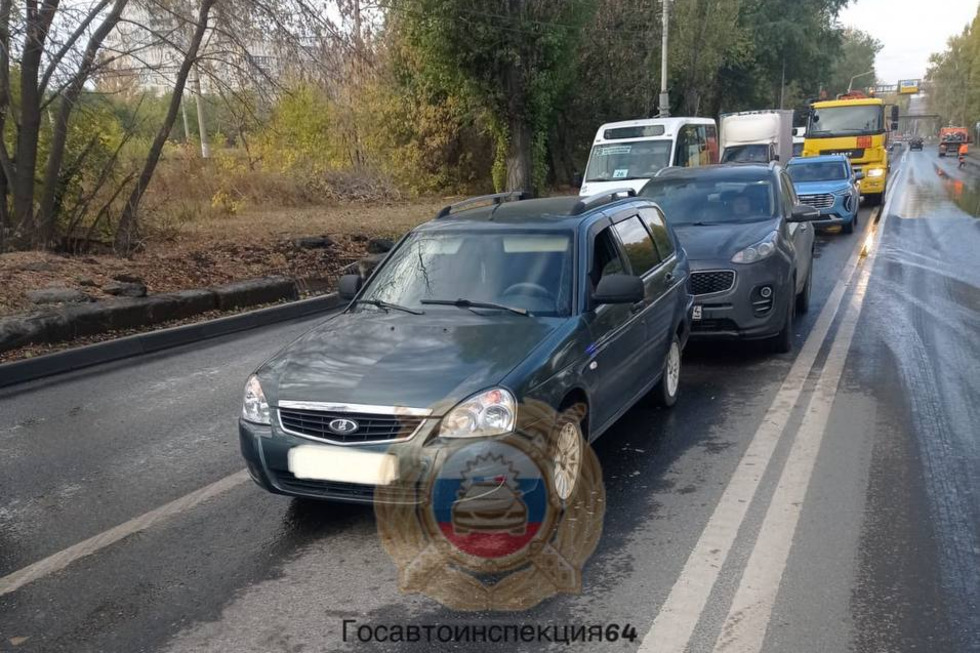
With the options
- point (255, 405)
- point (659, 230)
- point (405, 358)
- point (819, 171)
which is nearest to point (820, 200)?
point (819, 171)

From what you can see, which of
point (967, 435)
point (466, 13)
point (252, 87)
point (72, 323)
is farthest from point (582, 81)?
point (967, 435)

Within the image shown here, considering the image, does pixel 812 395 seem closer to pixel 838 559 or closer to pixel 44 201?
pixel 838 559

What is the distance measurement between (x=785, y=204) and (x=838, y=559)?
624 cm

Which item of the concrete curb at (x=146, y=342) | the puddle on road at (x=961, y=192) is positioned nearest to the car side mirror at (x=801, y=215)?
the concrete curb at (x=146, y=342)

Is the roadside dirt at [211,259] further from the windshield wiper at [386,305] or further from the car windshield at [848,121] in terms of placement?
the car windshield at [848,121]

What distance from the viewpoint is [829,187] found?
66.3 ft

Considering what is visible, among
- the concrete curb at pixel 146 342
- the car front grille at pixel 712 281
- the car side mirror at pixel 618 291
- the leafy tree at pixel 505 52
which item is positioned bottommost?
the concrete curb at pixel 146 342

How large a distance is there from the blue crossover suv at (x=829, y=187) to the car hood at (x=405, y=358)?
15869 millimetres

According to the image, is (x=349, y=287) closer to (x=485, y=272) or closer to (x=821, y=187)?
(x=485, y=272)

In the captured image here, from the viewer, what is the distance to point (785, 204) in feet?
31.8

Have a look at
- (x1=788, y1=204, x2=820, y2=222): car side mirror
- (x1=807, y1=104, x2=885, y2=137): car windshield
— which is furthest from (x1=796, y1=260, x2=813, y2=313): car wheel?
(x1=807, y1=104, x2=885, y2=137): car windshield

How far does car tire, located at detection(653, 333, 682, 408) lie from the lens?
668cm

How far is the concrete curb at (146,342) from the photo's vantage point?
344 inches

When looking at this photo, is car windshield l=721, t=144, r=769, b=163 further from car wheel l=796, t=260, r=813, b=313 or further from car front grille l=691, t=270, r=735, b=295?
car front grille l=691, t=270, r=735, b=295
